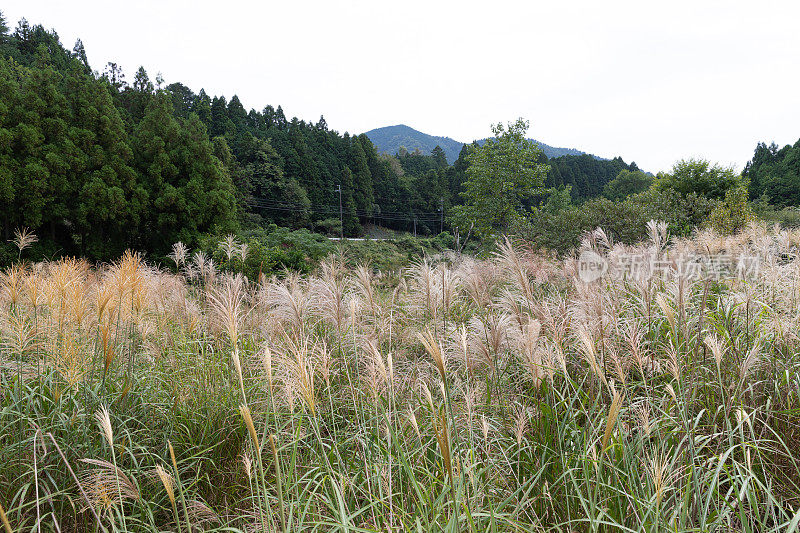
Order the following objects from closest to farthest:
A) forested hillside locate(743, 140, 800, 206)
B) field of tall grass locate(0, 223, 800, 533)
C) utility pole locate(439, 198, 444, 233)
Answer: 1. field of tall grass locate(0, 223, 800, 533)
2. forested hillside locate(743, 140, 800, 206)
3. utility pole locate(439, 198, 444, 233)

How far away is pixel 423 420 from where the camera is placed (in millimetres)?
2262

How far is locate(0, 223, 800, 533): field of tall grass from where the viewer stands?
1526 mm

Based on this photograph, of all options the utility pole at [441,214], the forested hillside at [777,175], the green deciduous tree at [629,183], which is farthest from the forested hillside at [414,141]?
the forested hillside at [777,175]

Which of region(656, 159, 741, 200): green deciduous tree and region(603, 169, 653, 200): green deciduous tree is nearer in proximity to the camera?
region(656, 159, 741, 200): green deciduous tree

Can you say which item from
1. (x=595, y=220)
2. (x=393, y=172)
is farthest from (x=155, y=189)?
(x=393, y=172)

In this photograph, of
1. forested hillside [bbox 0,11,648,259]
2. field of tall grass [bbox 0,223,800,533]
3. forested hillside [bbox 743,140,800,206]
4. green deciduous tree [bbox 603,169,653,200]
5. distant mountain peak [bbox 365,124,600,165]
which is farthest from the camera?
distant mountain peak [bbox 365,124,600,165]

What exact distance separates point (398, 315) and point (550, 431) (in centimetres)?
227

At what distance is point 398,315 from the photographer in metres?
4.04

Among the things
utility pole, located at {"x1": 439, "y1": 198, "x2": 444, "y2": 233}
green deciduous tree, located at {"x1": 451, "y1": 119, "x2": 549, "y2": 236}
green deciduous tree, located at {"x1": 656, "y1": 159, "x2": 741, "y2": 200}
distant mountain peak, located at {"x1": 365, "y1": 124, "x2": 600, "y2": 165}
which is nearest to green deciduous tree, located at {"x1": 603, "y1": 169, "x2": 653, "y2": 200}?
utility pole, located at {"x1": 439, "y1": 198, "x2": 444, "y2": 233}

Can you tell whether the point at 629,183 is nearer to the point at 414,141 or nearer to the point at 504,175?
the point at 504,175

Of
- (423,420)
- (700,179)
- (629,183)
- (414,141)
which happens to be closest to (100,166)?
(423,420)

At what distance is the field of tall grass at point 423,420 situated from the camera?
1526mm

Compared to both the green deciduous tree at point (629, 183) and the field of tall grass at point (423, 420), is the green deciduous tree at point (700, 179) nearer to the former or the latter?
the field of tall grass at point (423, 420)

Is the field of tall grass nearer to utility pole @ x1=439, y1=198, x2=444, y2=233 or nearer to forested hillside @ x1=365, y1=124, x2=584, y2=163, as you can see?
utility pole @ x1=439, y1=198, x2=444, y2=233
